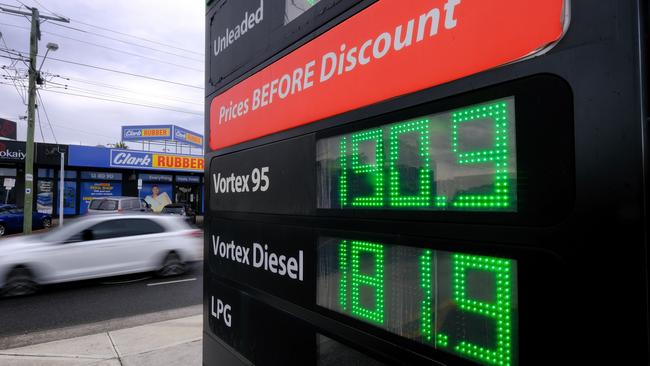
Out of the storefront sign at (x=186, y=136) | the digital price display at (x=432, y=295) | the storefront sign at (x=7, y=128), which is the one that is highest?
the storefront sign at (x=186, y=136)

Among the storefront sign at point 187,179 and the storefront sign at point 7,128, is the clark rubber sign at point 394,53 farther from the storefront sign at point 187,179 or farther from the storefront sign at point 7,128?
the storefront sign at point 7,128

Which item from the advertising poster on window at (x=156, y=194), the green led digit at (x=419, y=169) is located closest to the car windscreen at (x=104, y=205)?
the advertising poster on window at (x=156, y=194)

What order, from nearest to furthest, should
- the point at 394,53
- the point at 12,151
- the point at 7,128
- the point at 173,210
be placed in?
the point at 394,53 < the point at 12,151 < the point at 173,210 < the point at 7,128

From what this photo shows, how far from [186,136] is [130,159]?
845 inches

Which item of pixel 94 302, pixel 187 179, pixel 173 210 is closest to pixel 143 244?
pixel 94 302

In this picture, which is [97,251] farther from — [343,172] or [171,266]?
[343,172]

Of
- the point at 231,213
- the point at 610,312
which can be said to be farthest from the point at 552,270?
the point at 231,213

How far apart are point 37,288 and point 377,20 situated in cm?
897

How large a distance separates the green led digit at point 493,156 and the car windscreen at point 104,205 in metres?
17.6

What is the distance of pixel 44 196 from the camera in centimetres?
2364

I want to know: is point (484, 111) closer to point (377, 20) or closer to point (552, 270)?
point (552, 270)

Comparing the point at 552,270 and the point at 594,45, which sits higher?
the point at 594,45

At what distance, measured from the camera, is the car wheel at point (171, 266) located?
30.0 feet

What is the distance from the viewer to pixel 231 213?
7.54 feet
